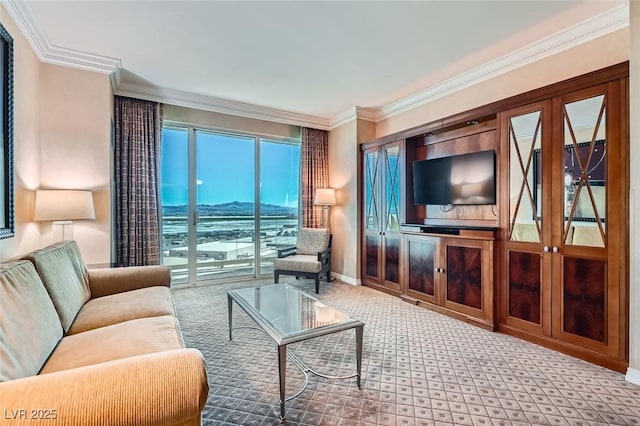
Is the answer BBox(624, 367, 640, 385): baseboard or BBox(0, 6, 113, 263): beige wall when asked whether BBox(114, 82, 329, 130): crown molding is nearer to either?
BBox(0, 6, 113, 263): beige wall

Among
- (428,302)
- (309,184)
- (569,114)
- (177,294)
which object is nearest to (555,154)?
(569,114)

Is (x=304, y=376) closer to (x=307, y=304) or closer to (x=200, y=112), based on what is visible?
(x=307, y=304)

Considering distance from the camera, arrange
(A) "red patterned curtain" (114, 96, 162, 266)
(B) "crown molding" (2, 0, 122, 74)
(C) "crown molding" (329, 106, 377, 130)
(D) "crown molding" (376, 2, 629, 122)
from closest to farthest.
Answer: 1. (B) "crown molding" (2, 0, 122, 74)
2. (D) "crown molding" (376, 2, 629, 122)
3. (A) "red patterned curtain" (114, 96, 162, 266)
4. (C) "crown molding" (329, 106, 377, 130)

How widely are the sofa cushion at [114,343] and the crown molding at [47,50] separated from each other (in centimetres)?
248

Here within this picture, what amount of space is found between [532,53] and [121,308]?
418 cm

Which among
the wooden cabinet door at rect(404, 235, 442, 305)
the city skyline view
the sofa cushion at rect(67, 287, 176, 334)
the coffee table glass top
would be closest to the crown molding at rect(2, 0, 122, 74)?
the city skyline view

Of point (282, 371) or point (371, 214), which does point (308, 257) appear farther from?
point (282, 371)

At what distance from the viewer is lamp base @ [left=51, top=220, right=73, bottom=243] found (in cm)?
286

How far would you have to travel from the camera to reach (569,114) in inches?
98.7

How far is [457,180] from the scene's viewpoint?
140 inches

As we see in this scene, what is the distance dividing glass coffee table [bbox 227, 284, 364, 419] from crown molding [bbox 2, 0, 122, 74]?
9.01 ft

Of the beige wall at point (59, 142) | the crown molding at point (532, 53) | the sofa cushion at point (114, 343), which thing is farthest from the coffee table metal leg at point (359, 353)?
the crown molding at point (532, 53)

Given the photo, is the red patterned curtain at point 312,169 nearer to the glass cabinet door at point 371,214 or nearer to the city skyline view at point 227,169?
the city skyline view at point 227,169

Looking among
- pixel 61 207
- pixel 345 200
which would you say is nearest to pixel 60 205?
pixel 61 207
